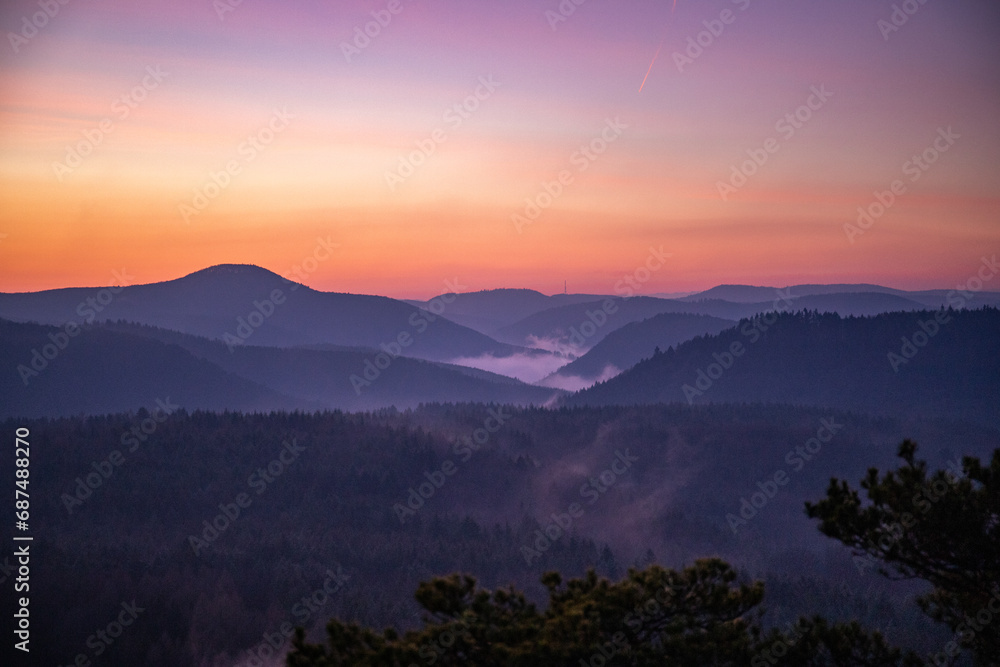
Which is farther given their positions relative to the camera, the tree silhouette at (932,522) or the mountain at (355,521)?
the mountain at (355,521)

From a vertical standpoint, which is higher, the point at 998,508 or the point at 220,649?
the point at 998,508

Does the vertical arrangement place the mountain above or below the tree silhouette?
below

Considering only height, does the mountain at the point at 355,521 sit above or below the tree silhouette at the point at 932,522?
below

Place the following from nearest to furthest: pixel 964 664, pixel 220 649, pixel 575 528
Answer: pixel 964 664, pixel 220 649, pixel 575 528

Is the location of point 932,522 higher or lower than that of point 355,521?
higher

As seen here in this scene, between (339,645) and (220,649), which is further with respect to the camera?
(220,649)

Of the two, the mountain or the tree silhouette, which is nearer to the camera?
the tree silhouette

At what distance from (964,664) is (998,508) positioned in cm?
6452

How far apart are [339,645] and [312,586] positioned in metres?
77.9

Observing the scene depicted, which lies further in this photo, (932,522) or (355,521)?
(355,521)

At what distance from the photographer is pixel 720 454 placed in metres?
192

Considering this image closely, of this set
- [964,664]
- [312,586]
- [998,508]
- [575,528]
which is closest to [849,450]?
[575,528]

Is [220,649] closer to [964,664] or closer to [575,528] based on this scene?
[964,664]

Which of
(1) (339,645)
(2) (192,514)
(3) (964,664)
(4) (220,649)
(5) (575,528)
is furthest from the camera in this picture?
(5) (575,528)
